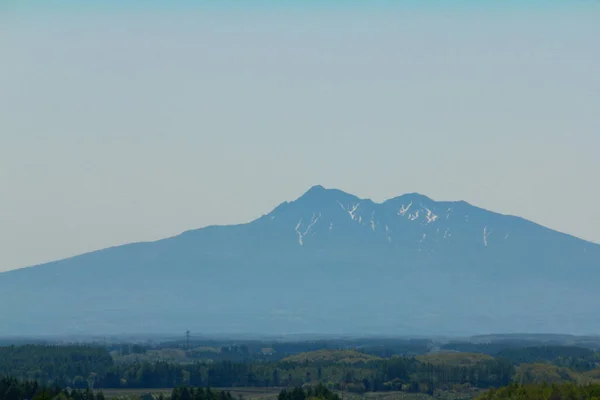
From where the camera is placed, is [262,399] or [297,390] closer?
[297,390]

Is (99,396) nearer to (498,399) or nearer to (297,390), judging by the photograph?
(297,390)

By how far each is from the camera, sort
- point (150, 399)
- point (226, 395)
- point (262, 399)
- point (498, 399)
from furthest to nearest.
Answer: point (262, 399) < point (150, 399) < point (226, 395) < point (498, 399)

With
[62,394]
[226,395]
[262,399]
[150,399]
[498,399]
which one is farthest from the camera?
[262,399]

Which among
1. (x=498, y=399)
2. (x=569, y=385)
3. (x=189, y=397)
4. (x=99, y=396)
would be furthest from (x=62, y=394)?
(x=569, y=385)

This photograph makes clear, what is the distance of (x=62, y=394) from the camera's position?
484 feet

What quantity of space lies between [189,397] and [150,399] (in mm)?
25803

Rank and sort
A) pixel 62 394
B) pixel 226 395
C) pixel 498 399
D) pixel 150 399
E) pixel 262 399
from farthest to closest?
pixel 262 399 < pixel 150 399 < pixel 226 395 < pixel 498 399 < pixel 62 394

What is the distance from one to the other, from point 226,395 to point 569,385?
1627 inches

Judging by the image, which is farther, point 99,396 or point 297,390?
point 297,390

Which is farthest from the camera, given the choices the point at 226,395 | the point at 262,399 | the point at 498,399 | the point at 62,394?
the point at 262,399

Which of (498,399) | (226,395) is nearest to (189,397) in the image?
(226,395)

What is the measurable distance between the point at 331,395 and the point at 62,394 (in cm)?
3472

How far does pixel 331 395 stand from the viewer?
16625 cm

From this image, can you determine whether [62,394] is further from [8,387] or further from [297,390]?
Answer: [297,390]
